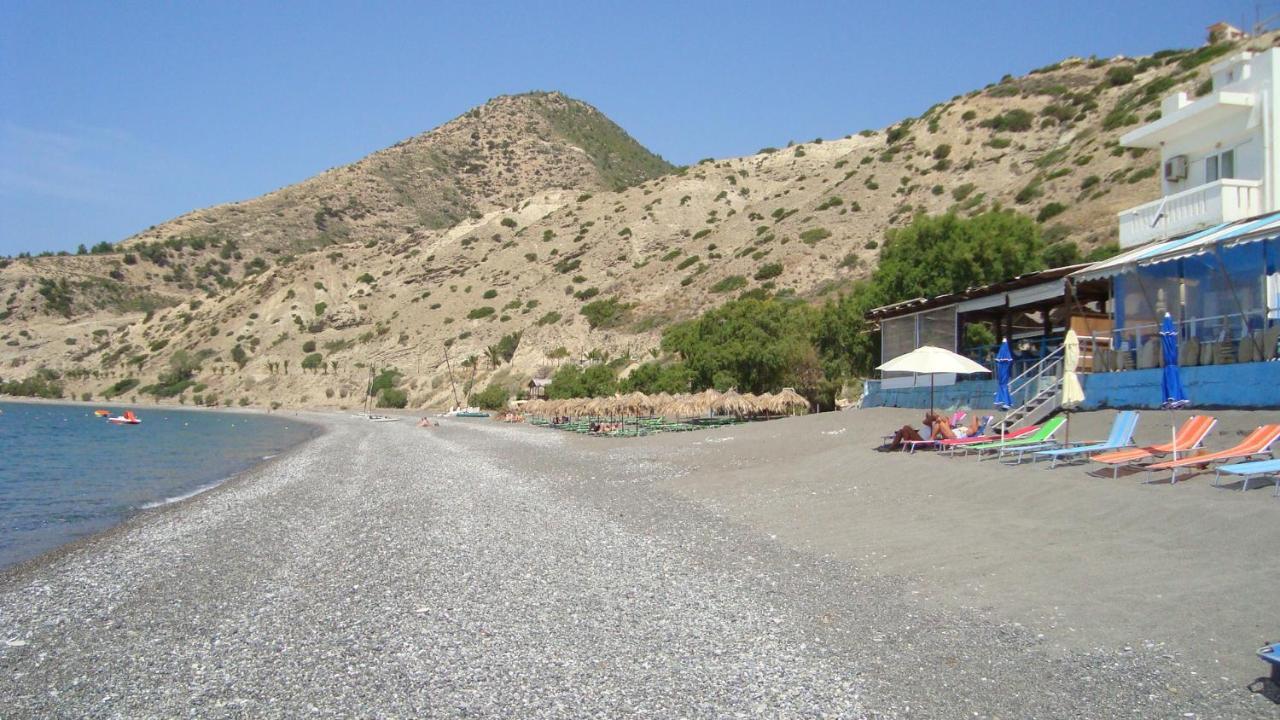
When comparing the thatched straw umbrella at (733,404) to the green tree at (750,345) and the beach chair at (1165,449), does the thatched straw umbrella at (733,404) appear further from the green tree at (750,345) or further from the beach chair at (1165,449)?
the beach chair at (1165,449)

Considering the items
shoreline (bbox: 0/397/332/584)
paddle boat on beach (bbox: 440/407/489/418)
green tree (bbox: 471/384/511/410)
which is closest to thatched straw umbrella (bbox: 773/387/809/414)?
shoreline (bbox: 0/397/332/584)

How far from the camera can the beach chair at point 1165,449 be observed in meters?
9.54

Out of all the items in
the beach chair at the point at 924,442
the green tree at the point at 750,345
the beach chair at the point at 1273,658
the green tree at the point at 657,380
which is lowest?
the beach chair at the point at 1273,658

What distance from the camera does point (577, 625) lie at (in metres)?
6.15

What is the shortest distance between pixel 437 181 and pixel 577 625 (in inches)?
3789

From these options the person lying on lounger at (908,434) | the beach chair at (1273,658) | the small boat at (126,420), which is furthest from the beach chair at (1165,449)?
the small boat at (126,420)

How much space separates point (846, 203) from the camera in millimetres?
54844

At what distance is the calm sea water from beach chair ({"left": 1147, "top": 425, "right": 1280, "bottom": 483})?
41.9 feet

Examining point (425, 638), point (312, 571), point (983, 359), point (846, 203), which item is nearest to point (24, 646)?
point (312, 571)

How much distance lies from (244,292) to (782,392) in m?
63.1

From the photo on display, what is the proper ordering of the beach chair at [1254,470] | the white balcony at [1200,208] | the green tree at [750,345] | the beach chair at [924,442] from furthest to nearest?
the green tree at [750,345] → the white balcony at [1200,208] → the beach chair at [924,442] → the beach chair at [1254,470]

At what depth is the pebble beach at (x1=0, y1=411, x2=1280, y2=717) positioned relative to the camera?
15.4 ft

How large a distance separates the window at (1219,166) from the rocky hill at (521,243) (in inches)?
472

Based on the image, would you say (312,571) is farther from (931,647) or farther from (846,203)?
(846,203)
